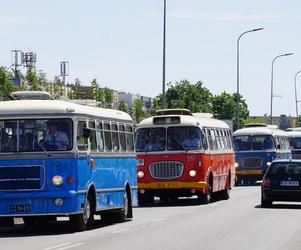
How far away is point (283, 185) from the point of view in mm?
32000

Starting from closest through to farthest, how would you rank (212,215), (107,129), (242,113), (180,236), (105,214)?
(180,236) → (107,129) → (105,214) → (212,215) → (242,113)

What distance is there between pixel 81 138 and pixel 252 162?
3372 cm

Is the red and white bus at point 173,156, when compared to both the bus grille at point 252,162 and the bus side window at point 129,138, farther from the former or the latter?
the bus grille at point 252,162

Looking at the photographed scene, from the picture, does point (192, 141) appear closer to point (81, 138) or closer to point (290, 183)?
point (290, 183)

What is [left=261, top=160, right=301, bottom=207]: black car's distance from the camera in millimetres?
31938

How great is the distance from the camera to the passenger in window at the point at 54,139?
68.0 ft

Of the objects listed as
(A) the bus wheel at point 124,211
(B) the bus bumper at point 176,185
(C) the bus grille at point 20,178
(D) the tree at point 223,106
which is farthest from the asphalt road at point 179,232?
(D) the tree at point 223,106

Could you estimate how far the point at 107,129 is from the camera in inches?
944

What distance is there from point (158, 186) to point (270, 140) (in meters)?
22.1

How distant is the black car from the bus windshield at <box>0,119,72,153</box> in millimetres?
12368

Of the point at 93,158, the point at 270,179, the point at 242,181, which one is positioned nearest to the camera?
the point at 93,158

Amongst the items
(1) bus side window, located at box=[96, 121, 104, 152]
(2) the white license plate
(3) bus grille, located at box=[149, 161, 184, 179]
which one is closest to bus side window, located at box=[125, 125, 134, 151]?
(1) bus side window, located at box=[96, 121, 104, 152]

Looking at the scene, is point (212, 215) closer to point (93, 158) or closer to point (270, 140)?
point (93, 158)

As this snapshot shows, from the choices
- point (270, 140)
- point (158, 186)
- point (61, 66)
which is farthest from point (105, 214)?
point (61, 66)
